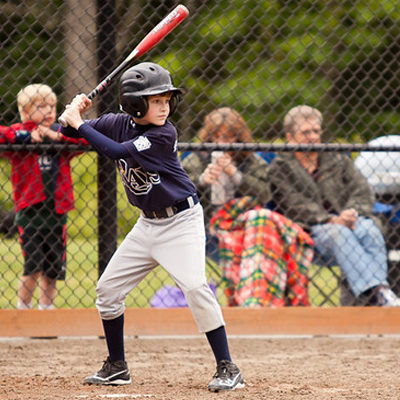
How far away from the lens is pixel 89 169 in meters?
5.77

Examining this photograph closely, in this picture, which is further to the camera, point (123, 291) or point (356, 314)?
point (356, 314)

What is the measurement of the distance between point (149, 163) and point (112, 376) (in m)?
0.96

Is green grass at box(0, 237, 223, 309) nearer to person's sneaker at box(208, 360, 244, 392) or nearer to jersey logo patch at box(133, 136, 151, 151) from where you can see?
person's sneaker at box(208, 360, 244, 392)

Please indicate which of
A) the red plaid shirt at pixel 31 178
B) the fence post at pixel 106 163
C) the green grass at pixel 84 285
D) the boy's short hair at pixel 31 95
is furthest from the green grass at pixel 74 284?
the boy's short hair at pixel 31 95

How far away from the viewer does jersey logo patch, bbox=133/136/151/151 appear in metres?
3.29

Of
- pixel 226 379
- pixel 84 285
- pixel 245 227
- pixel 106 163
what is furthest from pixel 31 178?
pixel 84 285

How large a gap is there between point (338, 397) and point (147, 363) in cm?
121

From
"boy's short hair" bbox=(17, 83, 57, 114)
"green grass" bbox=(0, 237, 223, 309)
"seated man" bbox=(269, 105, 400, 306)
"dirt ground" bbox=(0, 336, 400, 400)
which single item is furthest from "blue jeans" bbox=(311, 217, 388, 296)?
"boy's short hair" bbox=(17, 83, 57, 114)

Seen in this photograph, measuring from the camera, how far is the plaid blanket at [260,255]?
484 centimetres

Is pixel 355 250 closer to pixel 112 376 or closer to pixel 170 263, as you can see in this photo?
pixel 170 263

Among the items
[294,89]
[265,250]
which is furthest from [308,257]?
[294,89]

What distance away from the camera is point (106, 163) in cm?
471

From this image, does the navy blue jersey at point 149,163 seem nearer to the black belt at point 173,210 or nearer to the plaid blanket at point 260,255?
the black belt at point 173,210

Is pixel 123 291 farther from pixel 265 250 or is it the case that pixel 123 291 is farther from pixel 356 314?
pixel 356 314
